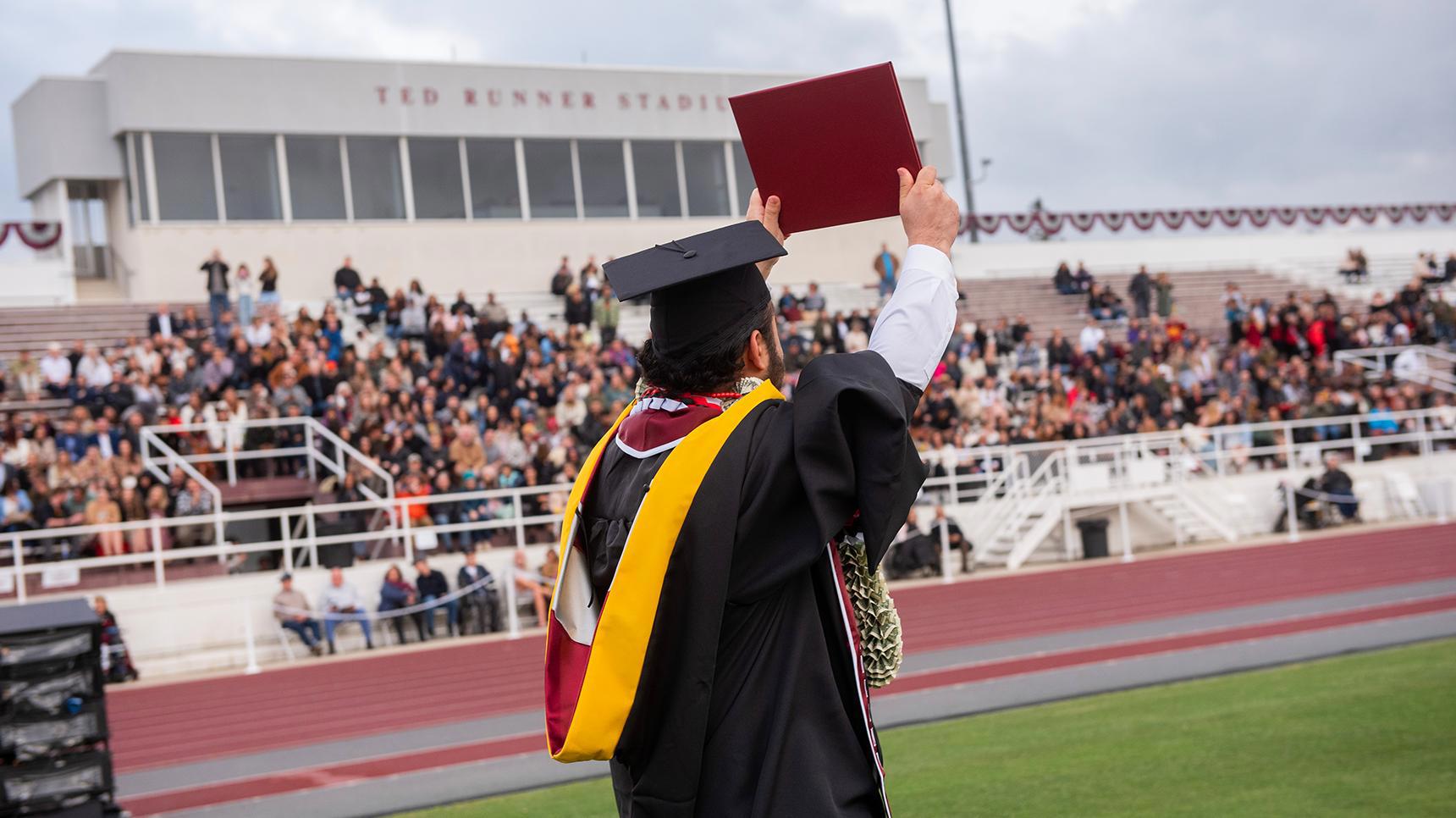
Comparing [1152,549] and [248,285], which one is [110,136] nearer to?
[248,285]

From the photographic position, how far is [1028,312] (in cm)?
3228

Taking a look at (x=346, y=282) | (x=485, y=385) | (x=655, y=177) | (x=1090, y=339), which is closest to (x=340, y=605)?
(x=485, y=385)

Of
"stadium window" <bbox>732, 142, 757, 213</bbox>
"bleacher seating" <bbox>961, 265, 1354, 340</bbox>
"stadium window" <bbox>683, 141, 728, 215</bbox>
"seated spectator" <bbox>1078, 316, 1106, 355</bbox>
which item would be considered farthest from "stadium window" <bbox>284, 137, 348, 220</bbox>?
"seated spectator" <bbox>1078, 316, 1106, 355</bbox>

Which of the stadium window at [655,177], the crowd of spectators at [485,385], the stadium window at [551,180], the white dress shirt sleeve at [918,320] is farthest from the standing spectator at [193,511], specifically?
the white dress shirt sleeve at [918,320]

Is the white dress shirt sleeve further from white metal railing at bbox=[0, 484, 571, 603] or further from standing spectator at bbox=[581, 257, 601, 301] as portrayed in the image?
standing spectator at bbox=[581, 257, 601, 301]

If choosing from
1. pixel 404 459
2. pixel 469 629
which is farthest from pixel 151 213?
pixel 469 629

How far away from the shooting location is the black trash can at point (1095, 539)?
22547 millimetres

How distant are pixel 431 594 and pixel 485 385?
5.59 metres

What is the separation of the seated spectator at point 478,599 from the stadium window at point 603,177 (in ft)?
49.8

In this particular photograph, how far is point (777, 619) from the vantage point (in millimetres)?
2684

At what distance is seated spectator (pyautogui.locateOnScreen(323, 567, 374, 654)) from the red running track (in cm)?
104

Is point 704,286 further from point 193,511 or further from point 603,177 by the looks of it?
point 603,177

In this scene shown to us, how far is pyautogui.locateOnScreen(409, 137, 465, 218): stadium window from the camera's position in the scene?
99.2 feet

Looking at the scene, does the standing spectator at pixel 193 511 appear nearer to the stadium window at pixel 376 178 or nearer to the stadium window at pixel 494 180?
the stadium window at pixel 376 178
